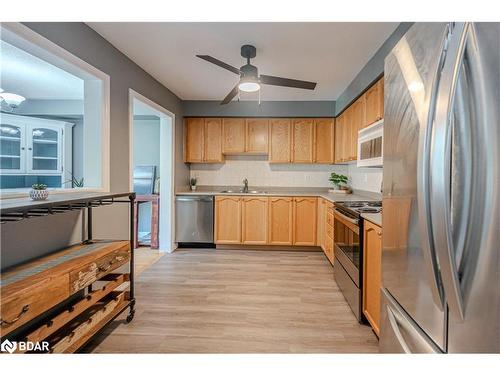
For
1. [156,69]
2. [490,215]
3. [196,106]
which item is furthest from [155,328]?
[196,106]

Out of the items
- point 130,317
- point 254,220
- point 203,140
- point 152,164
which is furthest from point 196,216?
point 130,317

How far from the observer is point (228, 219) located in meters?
4.29

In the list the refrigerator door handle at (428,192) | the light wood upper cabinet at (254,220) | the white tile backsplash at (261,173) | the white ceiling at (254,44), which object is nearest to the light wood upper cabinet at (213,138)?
the white tile backsplash at (261,173)

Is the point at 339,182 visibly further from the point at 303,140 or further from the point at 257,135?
the point at 257,135

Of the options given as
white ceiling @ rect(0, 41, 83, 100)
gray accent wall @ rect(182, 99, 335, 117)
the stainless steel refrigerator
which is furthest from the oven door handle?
white ceiling @ rect(0, 41, 83, 100)

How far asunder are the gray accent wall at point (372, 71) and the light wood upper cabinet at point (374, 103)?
73 mm

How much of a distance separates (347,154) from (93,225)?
3.28m

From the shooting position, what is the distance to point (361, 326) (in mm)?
2092

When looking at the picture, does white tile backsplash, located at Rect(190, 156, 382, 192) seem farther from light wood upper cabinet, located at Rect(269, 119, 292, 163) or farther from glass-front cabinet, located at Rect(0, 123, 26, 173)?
glass-front cabinet, located at Rect(0, 123, 26, 173)

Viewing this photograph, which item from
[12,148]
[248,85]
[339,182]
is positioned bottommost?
[339,182]

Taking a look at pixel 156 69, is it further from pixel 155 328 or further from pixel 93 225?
pixel 155 328

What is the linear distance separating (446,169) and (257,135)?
3965 mm

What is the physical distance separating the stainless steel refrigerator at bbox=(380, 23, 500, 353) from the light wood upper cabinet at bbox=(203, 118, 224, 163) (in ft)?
12.6

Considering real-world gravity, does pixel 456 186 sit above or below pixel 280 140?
below
